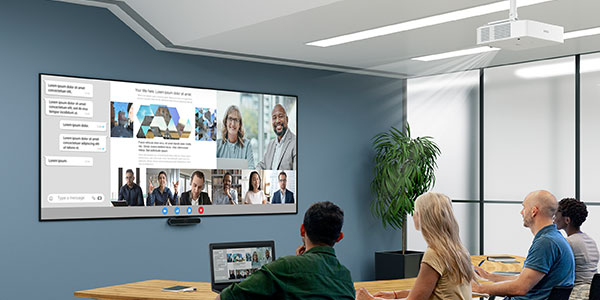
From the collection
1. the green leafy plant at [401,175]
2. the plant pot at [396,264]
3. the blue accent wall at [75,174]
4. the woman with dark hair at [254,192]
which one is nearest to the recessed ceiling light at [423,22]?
the blue accent wall at [75,174]

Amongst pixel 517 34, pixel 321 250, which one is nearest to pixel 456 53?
Answer: pixel 517 34

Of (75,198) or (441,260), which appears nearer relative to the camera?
(441,260)

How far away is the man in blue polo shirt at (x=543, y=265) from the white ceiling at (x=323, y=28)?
1628 mm

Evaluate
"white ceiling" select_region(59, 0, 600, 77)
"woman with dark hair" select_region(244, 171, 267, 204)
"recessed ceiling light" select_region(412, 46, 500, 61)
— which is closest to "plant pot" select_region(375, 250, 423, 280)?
"woman with dark hair" select_region(244, 171, 267, 204)

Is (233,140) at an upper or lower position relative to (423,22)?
lower

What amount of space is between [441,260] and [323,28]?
307cm

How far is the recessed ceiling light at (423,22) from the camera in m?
5.16

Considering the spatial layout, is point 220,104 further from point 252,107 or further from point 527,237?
point 527,237

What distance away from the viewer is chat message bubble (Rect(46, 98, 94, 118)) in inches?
249

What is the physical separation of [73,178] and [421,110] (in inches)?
174

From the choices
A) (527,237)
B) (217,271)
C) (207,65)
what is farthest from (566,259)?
(207,65)

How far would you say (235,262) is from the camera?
451 centimetres

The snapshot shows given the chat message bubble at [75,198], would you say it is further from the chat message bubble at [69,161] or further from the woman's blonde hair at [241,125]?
the woman's blonde hair at [241,125]

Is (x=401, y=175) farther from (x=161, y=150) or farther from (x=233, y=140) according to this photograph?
(x=161, y=150)
